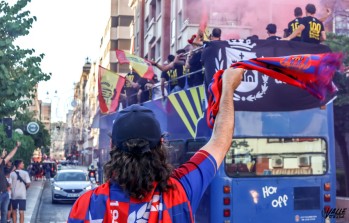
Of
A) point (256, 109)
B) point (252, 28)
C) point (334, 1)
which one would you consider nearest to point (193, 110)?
point (256, 109)

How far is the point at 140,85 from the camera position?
13.4 meters

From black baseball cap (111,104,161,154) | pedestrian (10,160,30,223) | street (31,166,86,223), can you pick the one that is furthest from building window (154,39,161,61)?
black baseball cap (111,104,161,154)

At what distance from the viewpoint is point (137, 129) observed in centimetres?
227

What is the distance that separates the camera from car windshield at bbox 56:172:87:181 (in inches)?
915

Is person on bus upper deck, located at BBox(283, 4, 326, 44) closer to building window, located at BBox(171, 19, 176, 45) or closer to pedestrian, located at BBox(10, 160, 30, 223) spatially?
pedestrian, located at BBox(10, 160, 30, 223)

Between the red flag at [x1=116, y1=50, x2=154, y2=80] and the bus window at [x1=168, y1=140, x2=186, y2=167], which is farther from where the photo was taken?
the red flag at [x1=116, y1=50, x2=154, y2=80]

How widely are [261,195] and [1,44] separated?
21.3 ft

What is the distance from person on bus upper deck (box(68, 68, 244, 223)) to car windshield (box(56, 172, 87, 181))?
21.4 meters

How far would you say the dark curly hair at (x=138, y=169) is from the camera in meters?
2.23

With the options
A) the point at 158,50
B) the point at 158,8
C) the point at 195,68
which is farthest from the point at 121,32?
the point at 195,68

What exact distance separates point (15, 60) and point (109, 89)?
3.79 m

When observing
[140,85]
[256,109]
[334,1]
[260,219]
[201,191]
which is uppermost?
[334,1]

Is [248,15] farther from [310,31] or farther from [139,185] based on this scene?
[139,185]

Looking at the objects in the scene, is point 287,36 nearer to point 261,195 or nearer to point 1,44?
point 261,195
